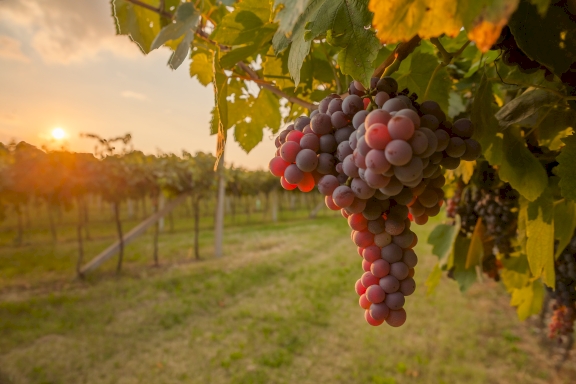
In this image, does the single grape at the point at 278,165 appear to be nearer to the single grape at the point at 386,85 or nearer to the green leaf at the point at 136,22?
the single grape at the point at 386,85

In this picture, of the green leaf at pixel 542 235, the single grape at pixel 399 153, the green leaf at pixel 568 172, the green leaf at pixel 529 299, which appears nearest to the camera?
the single grape at pixel 399 153

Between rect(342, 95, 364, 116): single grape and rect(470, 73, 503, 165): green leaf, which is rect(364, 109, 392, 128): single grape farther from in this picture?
rect(470, 73, 503, 165): green leaf

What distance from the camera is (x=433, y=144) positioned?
49 cm

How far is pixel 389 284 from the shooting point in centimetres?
62

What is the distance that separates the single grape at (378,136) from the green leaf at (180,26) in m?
0.52

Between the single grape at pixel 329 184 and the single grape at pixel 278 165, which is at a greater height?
the single grape at pixel 278 165

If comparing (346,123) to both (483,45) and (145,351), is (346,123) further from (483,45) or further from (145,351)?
(145,351)

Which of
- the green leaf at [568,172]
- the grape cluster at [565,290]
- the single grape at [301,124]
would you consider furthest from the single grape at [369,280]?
the grape cluster at [565,290]

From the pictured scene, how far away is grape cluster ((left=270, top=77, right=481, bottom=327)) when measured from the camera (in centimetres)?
47

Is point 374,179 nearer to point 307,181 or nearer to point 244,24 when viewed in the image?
point 307,181

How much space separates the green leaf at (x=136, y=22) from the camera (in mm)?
1044

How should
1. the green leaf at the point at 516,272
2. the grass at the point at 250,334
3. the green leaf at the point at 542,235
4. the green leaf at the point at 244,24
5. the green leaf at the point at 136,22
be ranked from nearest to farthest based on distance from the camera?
the green leaf at the point at 244,24 < the green leaf at the point at 542,235 < the green leaf at the point at 136,22 < the green leaf at the point at 516,272 < the grass at the point at 250,334

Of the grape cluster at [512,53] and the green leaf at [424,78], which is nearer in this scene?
the grape cluster at [512,53]

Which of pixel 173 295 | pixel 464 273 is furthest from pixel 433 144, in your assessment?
pixel 173 295
